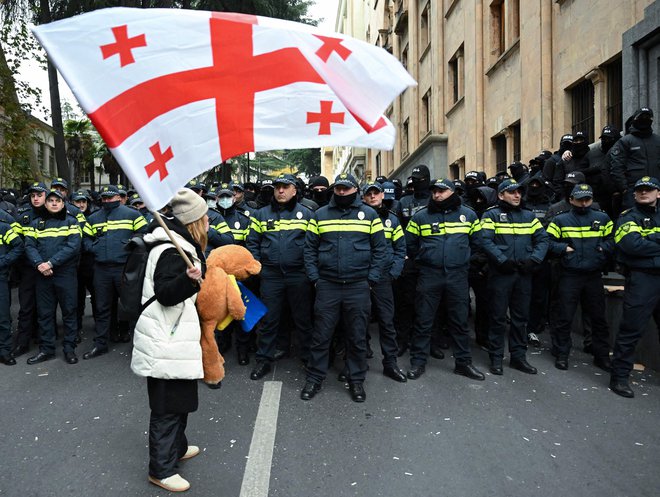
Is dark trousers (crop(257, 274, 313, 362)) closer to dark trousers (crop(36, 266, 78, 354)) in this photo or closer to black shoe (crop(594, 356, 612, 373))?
dark trousers (crop(36, 266, 78, 354))

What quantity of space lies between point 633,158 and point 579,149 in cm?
127

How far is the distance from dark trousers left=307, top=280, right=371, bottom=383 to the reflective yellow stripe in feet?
9.11

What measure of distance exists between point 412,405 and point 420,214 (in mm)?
2317

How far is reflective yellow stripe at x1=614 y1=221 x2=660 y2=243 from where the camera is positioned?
5325 millimetres

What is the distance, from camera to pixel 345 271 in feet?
17.3

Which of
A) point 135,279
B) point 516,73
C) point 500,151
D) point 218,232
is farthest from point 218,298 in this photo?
point 500,151

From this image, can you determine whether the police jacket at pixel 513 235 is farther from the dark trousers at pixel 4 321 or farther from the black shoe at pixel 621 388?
the dark trousers at pixel 4 321

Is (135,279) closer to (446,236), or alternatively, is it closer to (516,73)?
(446,236)

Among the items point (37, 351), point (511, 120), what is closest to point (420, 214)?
point (37, 351)

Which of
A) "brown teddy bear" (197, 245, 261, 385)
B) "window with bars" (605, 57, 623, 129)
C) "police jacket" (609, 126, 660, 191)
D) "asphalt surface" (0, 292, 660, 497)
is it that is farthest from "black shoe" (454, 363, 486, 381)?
"window with bars" (605, 57, 623, 129)

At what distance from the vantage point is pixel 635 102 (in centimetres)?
886

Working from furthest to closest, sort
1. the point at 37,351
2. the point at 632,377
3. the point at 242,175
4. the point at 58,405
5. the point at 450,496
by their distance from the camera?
the point at 242,175 → the point at 37,351 → the point at 632,377 → the point at 58,405 → the point at 450,496

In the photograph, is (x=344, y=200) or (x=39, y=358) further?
(x=39, y=358)

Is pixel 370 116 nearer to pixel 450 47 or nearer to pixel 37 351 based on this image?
pixel 37 351
